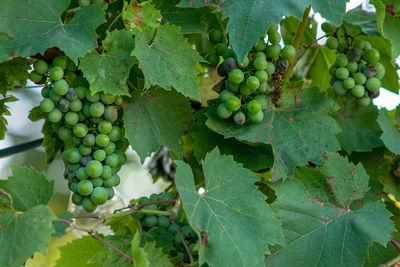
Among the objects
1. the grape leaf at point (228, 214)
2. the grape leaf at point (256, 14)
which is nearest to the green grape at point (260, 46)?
the grape leaf at point (256, 14)

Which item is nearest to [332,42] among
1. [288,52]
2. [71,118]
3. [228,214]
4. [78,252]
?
[288,52]

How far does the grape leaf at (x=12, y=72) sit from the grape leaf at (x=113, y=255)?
1.28ft

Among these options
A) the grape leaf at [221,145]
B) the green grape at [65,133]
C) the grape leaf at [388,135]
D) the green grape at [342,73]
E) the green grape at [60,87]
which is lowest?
the grape leaf at [388,135]

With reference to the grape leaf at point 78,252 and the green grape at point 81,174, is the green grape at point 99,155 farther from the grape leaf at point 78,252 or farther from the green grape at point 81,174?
the grape leaf at point 78,252

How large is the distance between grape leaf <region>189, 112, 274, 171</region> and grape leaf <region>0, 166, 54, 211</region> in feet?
1.16

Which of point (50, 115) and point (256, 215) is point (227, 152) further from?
point (50, 115)

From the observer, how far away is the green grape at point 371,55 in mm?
1219

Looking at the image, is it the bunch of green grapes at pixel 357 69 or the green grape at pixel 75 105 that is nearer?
the green grape at pixel 75 105

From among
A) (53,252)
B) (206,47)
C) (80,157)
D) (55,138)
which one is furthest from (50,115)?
(53,252)

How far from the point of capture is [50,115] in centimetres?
95

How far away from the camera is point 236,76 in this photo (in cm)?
101

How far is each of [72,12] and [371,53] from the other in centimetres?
71

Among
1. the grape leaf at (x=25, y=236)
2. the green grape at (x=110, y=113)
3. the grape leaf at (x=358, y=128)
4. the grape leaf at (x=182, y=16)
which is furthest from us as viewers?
the grape leaf at (x=358, y=128)

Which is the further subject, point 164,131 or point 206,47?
point 206,47
